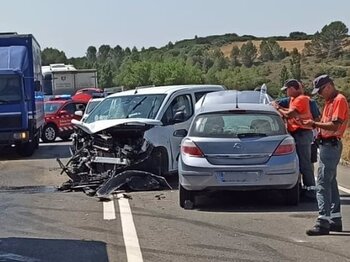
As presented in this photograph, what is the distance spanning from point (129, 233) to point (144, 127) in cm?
425

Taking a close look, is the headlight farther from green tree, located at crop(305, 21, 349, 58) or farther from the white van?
green tree, located at crop(305, 21, 349, 58)

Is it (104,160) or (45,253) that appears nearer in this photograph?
(45,253)

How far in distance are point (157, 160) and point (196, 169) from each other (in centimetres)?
268

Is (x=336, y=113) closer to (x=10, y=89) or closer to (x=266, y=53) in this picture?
(x=10, y=89)

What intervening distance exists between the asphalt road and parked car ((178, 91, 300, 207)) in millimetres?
386

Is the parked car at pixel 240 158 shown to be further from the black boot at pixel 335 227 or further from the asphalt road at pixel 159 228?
the black boot at pixel 335 227

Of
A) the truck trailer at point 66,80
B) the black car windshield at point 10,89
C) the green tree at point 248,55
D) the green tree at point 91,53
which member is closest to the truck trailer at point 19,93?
the black car windshield at point 10,89

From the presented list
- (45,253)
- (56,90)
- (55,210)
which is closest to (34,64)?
(55,210)

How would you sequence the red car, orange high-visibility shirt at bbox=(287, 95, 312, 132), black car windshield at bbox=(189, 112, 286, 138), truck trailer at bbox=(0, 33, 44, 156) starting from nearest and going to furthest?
black car windshield at bbox=(189, 112, 286, 138) < orange high-visibility shirt at bbox=(287, 95, 312, 132) < truck trailer at bbox=(0, 33, 44, 156) < the red car

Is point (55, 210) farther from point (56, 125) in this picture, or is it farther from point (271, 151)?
point (56, 125)

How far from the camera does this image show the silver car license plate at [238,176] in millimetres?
10617

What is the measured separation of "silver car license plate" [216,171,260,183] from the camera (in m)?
10.6

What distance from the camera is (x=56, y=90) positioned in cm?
5091

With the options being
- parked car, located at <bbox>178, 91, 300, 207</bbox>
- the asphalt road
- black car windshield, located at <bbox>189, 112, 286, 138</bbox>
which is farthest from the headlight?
parked car, located at <bbox>178, 91, 300, 207</bbox>
